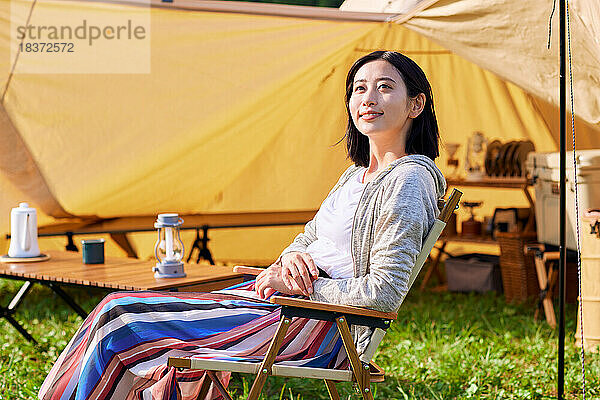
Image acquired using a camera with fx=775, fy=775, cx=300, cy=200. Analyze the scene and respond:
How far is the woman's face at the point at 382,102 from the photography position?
8.03ft

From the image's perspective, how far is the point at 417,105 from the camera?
2498 mm

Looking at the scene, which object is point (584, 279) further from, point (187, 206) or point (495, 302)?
point (187, 206)

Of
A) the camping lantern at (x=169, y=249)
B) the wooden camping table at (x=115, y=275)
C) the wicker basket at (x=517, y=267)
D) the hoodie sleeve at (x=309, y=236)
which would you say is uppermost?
the hoodie sleeve at (x=309, y=236)

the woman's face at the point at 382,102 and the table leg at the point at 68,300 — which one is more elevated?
the woman's face at the point at 382,102

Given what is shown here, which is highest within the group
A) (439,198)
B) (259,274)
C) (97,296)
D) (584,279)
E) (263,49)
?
(263,49)

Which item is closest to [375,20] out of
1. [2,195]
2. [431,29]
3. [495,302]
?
[431,29]

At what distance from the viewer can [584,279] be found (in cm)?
A: 408

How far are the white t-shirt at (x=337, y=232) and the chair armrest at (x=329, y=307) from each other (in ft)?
0.78

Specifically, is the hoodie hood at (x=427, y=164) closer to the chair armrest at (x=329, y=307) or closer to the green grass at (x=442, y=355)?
the chair armrest at (x=329, y=307)

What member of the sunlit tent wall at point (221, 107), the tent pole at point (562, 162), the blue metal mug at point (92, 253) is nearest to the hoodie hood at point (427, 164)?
the tent pole at point (562, 162)

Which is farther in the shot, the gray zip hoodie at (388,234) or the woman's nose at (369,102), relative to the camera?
the woman's nose at (369,102)

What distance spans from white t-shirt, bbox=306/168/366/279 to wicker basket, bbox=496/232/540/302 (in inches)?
110

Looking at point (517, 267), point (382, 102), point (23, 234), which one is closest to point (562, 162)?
point (382, 102)

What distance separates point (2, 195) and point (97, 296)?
1.01 meters
